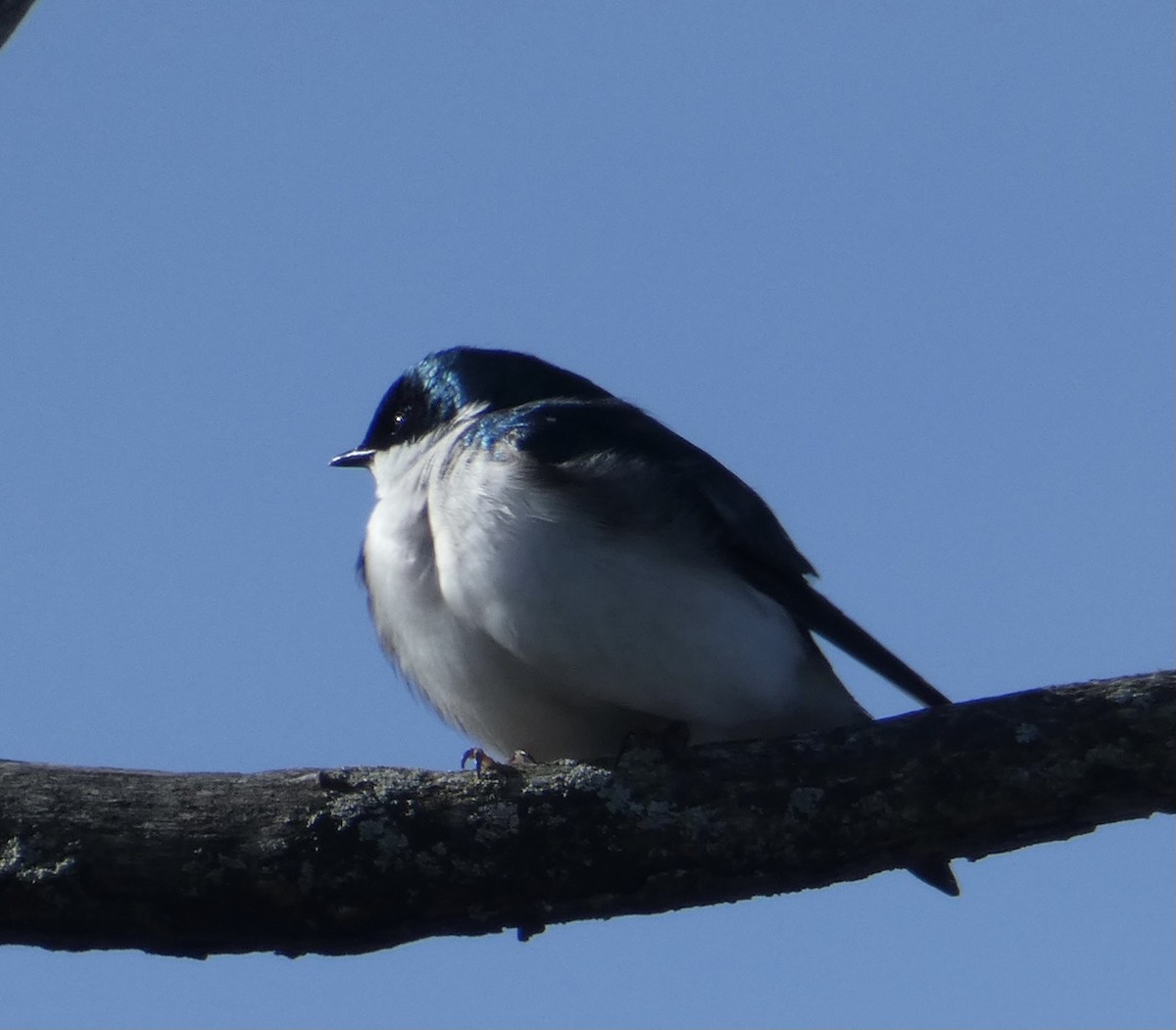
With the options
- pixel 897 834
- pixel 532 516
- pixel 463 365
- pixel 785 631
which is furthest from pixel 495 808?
pixel 463 365

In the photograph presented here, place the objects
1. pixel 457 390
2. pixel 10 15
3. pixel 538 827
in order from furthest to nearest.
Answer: pixel 457 390 → pixel 10 15 → pixel 538 827

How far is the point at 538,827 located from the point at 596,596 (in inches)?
40.1

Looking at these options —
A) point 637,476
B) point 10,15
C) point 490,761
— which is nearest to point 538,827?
point 490,761

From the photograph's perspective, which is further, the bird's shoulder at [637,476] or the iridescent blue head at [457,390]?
the iridescent blue head at [457,390]

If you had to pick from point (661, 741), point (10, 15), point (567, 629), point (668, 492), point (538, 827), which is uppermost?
point (10, 15)

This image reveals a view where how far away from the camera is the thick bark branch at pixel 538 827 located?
3350mm

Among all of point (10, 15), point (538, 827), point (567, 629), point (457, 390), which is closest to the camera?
point (538, 827)

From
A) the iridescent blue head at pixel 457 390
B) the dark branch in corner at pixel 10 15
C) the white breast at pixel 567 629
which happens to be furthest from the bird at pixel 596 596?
the dark branch in corner at pixel 10 15

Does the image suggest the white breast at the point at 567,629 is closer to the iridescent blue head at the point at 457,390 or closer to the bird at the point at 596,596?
the bird at the point at 596,596

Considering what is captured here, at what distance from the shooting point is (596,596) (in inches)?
175

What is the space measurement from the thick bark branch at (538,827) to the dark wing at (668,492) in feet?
3.82

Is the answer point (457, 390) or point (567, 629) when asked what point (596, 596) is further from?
point (457, 390)

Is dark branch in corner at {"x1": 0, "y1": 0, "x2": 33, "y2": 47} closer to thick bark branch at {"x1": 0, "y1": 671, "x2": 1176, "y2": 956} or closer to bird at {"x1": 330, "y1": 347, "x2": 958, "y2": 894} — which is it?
bird at {"x1": 330, "y1": 347, "x2": 958, "y2": 894}

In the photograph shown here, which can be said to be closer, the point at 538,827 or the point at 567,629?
the point at 538,827
